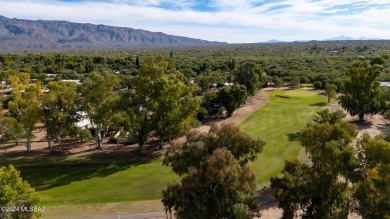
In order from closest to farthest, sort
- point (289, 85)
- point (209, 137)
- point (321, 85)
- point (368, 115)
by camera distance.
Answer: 1. point (209, 137)
2. point (368, 115)
3. point (321, 85)
4. point (289, 85)

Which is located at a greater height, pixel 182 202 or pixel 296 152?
pixel 182 202

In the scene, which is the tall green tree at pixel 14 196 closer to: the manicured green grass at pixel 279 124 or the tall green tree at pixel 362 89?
the manicured green grass at pixel 279 124

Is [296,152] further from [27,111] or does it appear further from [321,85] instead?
[321,85]

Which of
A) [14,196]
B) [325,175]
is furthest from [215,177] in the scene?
[14,196]

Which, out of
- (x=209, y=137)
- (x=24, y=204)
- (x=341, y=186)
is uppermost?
(x=209, y=137)

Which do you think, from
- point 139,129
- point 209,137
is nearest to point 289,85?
point 139,129

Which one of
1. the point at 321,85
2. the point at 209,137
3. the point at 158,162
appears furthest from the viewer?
the point at 321,85
